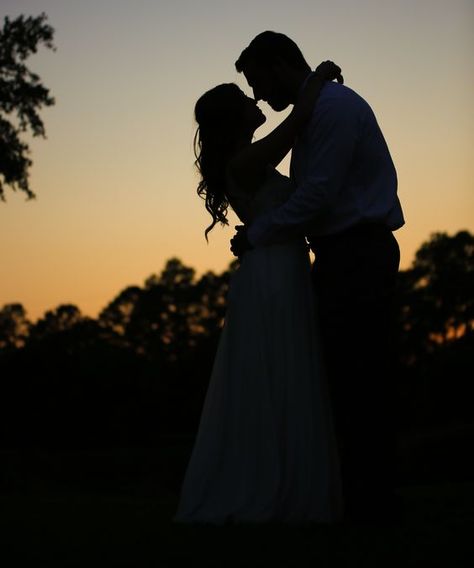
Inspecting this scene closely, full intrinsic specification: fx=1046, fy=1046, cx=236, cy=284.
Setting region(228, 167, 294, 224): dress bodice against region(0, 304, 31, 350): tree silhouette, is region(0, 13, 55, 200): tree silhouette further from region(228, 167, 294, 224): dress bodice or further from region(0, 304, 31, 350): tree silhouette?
region(0, 304, 31, 350): tree silhouette

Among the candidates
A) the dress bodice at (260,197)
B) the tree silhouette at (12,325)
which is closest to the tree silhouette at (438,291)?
the tree silhouette at (12,325)

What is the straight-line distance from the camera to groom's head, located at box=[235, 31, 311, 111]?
20.6 feet

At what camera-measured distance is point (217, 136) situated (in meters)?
6.62

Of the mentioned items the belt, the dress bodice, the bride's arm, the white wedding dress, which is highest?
the bride's arm

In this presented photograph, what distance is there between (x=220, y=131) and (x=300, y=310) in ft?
4.11

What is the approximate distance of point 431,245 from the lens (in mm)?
71750

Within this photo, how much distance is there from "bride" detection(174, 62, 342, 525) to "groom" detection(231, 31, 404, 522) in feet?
0.51

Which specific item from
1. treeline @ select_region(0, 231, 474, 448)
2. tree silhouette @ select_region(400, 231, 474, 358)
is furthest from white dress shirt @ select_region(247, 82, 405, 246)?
tree silhouette @ select_region(400, 231, 474, 358)

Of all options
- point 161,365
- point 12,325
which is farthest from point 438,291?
point 12,325

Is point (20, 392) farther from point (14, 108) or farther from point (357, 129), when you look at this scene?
point (357, 129)

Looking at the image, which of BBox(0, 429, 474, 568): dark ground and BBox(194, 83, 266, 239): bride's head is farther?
BBox(194, 83, 266, 239): bride's head

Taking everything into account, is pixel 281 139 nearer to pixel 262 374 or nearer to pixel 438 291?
pixel 262 374

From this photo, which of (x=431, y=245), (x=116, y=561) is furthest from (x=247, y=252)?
(x=431, y=245)

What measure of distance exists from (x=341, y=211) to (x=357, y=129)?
0.48 m
